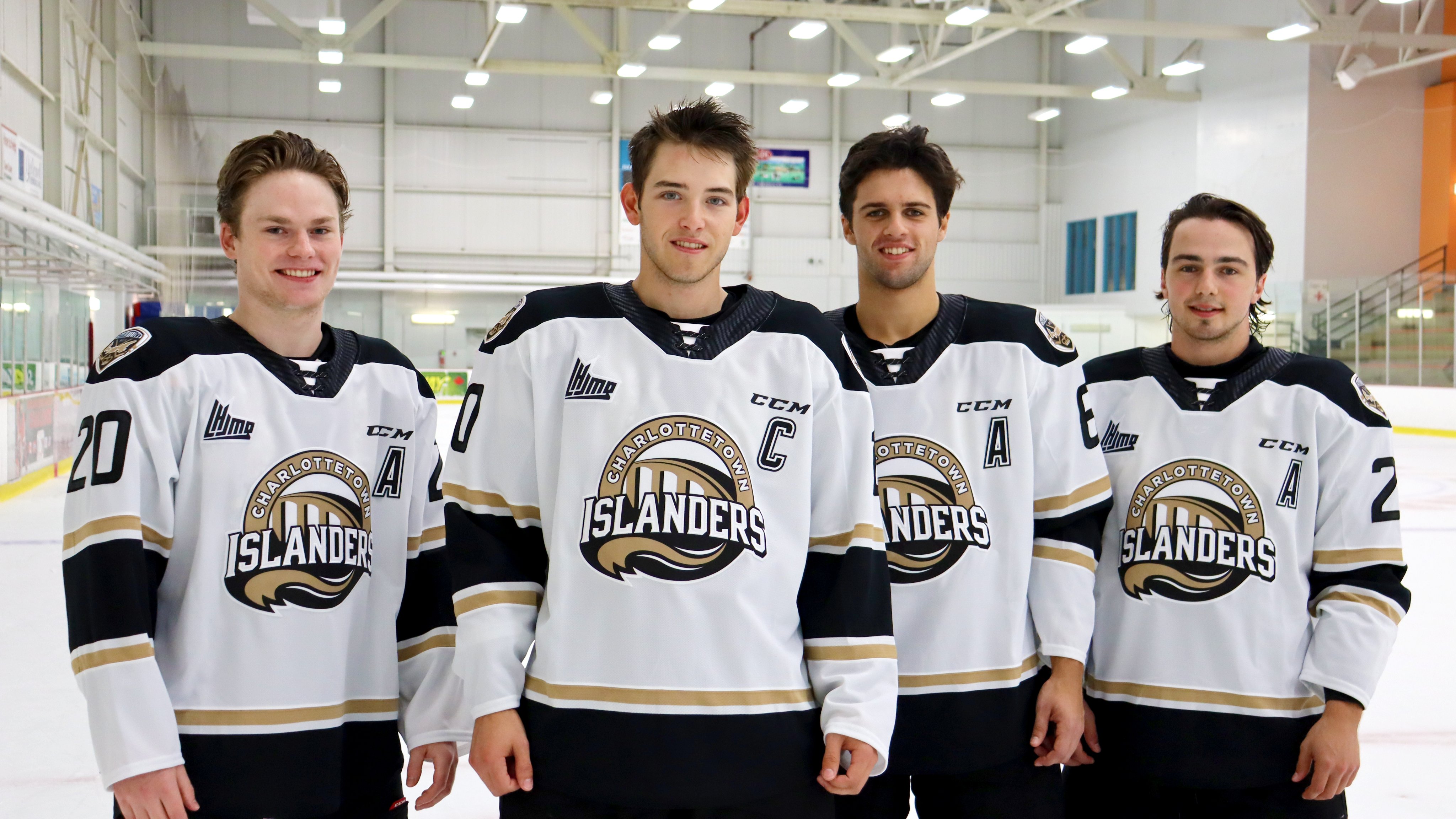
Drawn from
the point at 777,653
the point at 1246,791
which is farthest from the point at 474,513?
the point at 1246,791

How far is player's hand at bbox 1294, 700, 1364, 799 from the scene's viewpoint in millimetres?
2051

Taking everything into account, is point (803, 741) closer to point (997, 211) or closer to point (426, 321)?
point (426, 321)

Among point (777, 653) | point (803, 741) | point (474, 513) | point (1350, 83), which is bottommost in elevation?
point (803, 741)

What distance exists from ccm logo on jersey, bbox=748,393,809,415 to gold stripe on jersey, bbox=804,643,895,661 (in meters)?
0.35

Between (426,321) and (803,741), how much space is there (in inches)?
925

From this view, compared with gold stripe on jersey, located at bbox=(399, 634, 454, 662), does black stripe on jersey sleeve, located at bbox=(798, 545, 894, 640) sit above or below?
above

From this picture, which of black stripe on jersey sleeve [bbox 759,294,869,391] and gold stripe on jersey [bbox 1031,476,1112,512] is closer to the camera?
black stripe on jersey sleeve [bbox 759,294,869,391]

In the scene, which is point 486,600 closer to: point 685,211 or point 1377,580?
point 685,211

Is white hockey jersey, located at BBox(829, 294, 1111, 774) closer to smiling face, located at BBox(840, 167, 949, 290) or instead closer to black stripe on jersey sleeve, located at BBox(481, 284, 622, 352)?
smiling face, located at BBox(840, 167, 949, 290)

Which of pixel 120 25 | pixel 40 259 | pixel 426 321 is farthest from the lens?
pixel 426 321

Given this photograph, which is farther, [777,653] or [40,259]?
[40,259]

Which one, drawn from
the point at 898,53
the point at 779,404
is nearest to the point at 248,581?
the point at 779,404

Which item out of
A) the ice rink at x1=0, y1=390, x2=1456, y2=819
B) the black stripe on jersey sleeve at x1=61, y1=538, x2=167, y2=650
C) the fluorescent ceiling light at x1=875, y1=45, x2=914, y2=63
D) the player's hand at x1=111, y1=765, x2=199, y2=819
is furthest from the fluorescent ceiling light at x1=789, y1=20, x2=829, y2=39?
the player's hand at x1=111, y1=765, x2=199, y2=819

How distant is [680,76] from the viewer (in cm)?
1950
